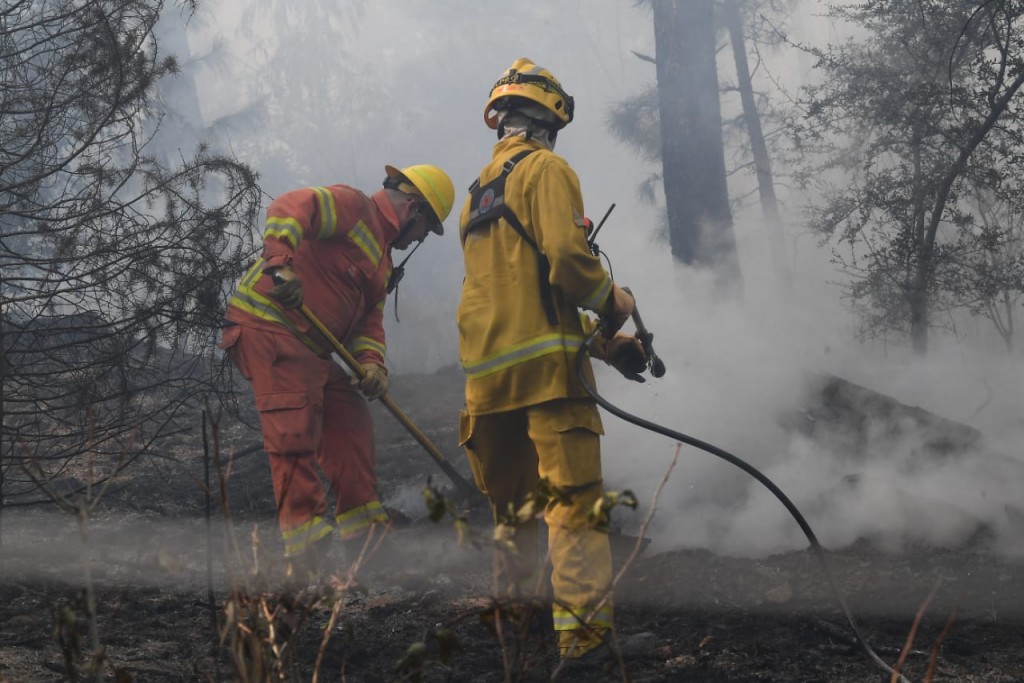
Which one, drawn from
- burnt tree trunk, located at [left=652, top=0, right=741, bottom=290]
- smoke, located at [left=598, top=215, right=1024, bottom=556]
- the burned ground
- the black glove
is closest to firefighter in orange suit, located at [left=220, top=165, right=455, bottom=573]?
the burned ground

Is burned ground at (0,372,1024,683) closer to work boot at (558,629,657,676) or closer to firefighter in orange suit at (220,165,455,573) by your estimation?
work boot at (558,629,657,676)

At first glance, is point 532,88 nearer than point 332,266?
Yes

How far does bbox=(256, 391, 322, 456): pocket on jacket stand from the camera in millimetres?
4238

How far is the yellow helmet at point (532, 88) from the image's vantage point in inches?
145

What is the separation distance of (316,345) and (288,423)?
0.38 meters

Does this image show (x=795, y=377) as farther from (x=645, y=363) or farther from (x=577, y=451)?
(x=577, y=451)

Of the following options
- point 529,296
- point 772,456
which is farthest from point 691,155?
point 529,296

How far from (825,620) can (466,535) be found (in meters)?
2.55

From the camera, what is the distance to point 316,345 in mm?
4434

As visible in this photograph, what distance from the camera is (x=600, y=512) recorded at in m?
1.62

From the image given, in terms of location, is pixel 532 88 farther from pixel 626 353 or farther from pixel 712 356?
pixel 712 356

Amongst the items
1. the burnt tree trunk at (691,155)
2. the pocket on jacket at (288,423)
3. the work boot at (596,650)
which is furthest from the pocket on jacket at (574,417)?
the burnt tree trunk at (691,155)

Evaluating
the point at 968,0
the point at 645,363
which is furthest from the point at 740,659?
the point at 968,0

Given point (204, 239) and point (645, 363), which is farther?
point (204, 239)
